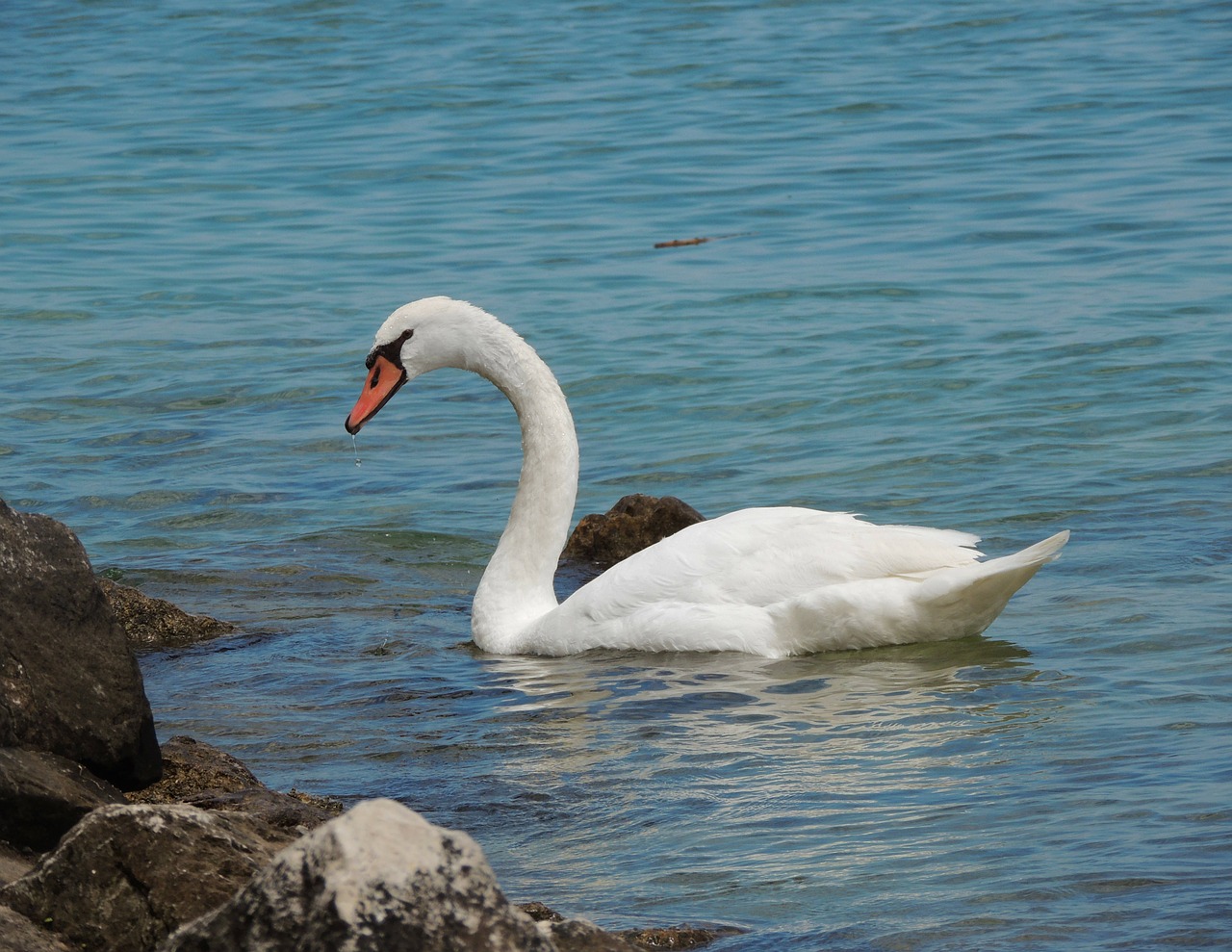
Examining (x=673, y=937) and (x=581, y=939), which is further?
(x=673, y=937)

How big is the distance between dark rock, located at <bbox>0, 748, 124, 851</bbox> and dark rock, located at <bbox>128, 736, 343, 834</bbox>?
0.44 meters

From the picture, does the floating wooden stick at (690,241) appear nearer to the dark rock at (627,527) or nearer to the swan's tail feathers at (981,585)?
the dark rock at (627,527)

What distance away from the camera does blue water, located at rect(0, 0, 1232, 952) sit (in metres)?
5.20

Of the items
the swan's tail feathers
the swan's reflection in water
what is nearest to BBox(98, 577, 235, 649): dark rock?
the swan's reflection in water

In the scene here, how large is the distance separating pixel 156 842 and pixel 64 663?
1.39m

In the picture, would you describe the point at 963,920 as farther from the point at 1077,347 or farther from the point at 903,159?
the point at 903,159

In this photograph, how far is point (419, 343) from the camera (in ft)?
26.7

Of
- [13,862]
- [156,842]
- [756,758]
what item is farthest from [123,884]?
[756,758]

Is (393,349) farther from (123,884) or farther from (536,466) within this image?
(123,884)

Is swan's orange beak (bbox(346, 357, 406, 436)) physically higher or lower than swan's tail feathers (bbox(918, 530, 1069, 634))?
higher

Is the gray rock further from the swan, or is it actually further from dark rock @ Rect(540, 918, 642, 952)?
the swan

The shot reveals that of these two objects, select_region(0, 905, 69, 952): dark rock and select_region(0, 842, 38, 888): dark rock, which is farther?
select_region(0, 842, 38, 888): dark rock

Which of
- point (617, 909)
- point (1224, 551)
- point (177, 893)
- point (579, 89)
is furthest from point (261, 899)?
point (579, 89)

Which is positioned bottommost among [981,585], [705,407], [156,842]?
[705,407]
